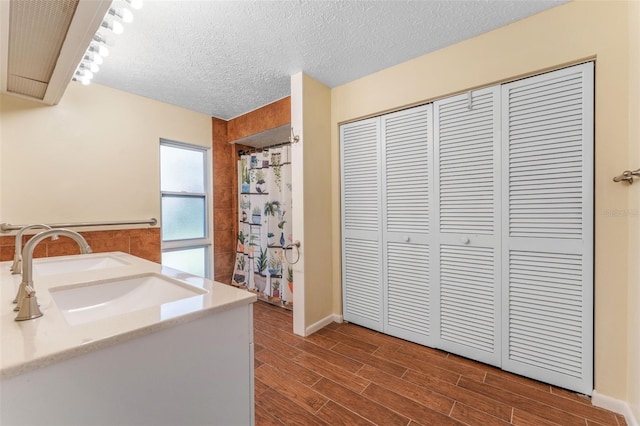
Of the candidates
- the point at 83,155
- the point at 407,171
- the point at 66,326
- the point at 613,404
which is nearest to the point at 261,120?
the point at 83,155

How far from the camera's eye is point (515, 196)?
1743 mm

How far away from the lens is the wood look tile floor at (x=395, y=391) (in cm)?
142

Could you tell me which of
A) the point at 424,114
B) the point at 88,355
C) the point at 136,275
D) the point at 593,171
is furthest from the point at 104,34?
the point at 593,171

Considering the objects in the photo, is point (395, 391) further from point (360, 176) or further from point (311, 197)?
point (360, 176)

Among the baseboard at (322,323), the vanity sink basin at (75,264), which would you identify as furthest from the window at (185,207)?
the baseboard at (322,323)

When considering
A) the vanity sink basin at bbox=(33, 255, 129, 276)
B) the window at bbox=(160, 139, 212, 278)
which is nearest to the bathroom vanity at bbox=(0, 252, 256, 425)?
the vanity sink basin at bbox=(33, 255, 129, 276)

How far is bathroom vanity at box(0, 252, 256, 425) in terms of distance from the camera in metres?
0.61

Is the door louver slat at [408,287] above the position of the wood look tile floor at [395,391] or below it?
above

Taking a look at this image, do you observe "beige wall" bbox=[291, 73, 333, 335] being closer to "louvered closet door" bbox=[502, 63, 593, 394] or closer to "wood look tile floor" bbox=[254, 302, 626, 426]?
"wood look tile floor" bbox=[254, 302, 626, 426]

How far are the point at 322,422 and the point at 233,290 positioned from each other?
0.93 m

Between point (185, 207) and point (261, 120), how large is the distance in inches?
54.6

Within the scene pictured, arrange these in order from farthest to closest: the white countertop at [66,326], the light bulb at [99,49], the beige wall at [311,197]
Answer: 1. the beige wall at [311,197]
2. the light bulb at [99,49]
3. the white countertop at [66,326]

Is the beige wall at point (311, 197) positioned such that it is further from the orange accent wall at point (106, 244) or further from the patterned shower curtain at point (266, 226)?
the orange accent wall at point (106, 244)

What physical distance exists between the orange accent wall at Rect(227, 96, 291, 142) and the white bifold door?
902 millimetres
